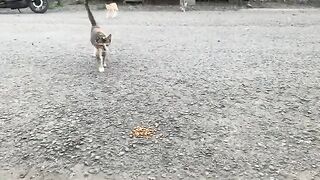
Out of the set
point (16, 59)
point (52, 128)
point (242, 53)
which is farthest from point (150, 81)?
point (16, 59)

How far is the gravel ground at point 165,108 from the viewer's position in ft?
9.04

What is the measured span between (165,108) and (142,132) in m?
0.52

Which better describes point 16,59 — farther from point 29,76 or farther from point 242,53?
point 242,53

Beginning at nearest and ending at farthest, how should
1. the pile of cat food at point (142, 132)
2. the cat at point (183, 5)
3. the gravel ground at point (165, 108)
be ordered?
the gravel ground at point (165, 108) < the pile of cat food at point (142, 132) < the cat at point (183, 5)

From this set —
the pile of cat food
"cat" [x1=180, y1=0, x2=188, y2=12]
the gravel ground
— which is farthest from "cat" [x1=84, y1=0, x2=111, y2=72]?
"cat" [x1=180, y1=0, x2=188, y2=12]

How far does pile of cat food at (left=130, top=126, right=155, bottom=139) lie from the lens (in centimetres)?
314

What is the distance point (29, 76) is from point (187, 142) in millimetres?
2580

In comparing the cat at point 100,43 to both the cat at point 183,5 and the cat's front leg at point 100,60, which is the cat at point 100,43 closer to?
the cat's front leg at point 100,60

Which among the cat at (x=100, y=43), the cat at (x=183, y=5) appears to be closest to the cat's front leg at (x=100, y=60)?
the cat at (x=100, y=43)

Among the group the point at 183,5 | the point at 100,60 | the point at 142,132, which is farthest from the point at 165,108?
the point at 183,5

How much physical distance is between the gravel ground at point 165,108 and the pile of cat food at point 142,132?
0.19 ft

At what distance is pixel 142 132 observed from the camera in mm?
3203

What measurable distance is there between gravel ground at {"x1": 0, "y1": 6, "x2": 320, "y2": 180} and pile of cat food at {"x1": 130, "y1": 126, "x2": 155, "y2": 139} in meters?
0.06

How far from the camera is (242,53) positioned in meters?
5.70
